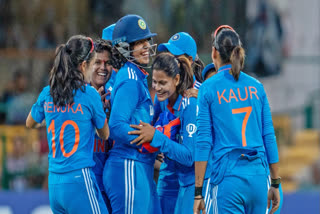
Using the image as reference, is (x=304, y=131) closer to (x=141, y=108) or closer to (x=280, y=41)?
(x=280, y=41)

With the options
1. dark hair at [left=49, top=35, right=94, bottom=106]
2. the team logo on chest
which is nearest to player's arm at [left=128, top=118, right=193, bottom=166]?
the team logo on chest

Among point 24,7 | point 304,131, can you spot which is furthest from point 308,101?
point 24,7

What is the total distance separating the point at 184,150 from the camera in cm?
466

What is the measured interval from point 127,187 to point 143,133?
1.40 feet

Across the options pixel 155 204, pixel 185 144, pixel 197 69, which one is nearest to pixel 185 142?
pixel 185 144

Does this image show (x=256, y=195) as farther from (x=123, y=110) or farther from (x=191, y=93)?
(x=123, y=110)

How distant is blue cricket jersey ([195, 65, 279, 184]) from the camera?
165 inches

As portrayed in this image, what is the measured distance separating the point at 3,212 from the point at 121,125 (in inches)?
194

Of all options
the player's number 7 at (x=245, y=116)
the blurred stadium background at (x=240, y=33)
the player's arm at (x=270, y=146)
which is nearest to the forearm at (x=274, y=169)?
the player's arm at (x=270, y=146)

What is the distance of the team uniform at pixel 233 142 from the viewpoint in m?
4.16

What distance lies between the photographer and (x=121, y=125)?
14.8ft

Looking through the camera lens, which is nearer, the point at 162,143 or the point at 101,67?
the point at 162,143

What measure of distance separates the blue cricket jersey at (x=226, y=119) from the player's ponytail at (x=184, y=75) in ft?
1.89

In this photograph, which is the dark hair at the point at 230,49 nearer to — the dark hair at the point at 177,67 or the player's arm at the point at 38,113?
the dark hair at the point at 177,67
